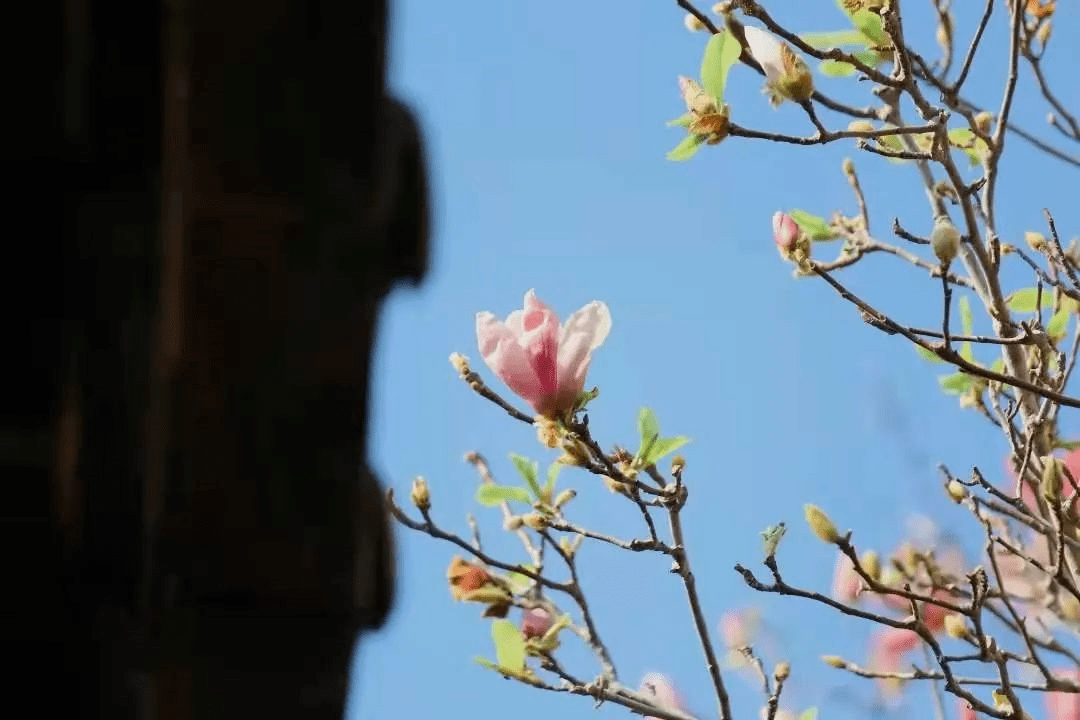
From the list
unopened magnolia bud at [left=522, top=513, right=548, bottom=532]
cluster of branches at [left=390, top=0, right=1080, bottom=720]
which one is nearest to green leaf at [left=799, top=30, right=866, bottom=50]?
cluster of branches at [left=390, top=0, right=1080, bottom=720]

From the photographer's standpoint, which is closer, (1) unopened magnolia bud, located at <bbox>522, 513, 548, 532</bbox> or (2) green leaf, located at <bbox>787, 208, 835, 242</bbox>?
(1) unopened magnolia bud, located at <bbox>522, 513, 548, 532</bbox>

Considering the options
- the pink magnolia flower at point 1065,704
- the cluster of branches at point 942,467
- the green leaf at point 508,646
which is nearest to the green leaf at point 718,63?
the cluster of branches at point 942,467

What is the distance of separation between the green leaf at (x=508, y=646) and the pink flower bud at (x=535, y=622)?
0.04 m

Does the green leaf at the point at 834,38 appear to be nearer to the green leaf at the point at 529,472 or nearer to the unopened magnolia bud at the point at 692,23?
the unopened magnolia bud at the point at 692,23

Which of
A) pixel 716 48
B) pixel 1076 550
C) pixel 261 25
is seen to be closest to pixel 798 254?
pixel 716 48

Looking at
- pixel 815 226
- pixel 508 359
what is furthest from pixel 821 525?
pixel 815 226

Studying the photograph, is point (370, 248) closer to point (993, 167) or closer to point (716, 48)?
point (716, 48)

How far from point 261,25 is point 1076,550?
65 centimetres

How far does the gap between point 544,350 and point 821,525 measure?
22 centimetres

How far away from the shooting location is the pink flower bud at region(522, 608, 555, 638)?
30.5 inches

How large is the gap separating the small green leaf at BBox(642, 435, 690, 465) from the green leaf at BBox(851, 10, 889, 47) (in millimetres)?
334

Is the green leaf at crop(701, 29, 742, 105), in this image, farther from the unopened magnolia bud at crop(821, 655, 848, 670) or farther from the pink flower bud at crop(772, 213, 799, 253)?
the unopened magnolia bud at crop(821, 655, 848, 670)

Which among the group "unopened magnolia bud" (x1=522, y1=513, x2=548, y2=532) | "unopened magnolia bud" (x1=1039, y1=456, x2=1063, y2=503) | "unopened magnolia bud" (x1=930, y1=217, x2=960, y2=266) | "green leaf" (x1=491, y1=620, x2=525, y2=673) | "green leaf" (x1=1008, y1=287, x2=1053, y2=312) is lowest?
"green leaf" (x1=491, y1=620, x2=525, y2=673)

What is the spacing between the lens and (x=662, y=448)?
74 cm
